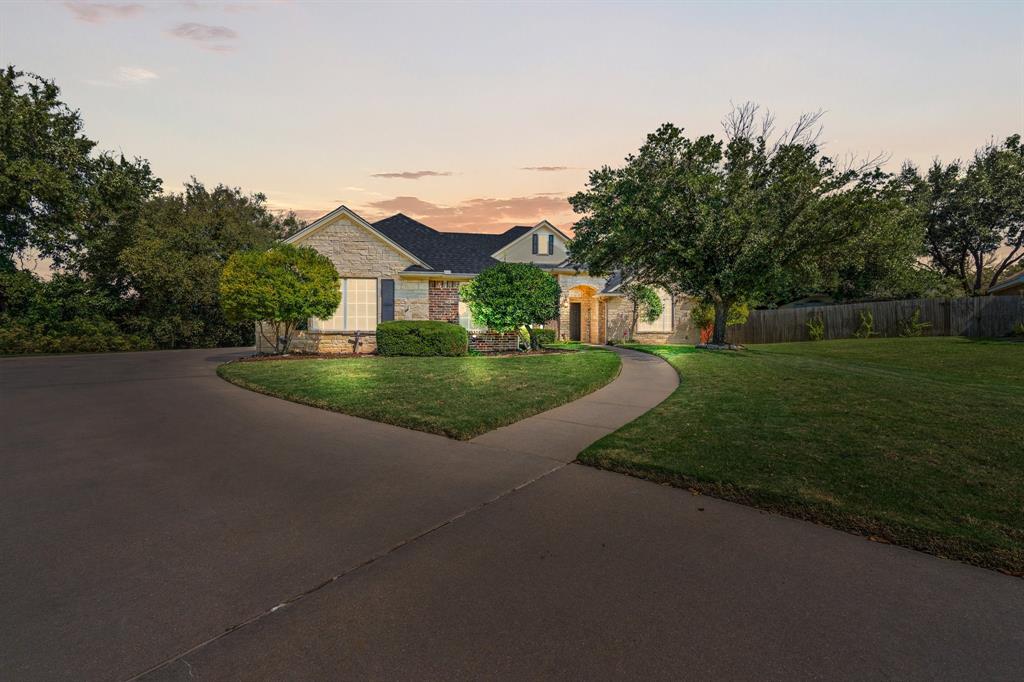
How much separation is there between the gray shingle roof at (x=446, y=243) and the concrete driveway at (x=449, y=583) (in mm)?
16656

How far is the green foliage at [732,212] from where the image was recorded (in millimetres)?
15062

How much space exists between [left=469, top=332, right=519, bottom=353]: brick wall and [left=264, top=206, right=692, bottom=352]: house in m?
0.04

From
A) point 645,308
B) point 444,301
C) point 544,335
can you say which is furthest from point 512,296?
point 645,308

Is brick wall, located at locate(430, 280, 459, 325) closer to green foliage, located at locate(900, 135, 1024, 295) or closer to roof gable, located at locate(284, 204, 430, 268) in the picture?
roof gable, located at locate(284, 204, 430, 268)

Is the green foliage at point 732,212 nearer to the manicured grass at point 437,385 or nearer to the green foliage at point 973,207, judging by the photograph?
the manicured grass at point 437,385

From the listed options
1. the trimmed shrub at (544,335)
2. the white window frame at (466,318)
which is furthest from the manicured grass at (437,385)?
the white window frame at (466,318)

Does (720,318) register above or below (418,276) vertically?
below

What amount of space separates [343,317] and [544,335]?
8.34 m

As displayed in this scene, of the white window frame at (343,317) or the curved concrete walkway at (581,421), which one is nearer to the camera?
the curved concrete walkway at (581,421)

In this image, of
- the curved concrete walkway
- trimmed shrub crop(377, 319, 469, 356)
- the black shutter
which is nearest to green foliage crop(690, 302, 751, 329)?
trimmed shrub crop(377, 319, 469, 356)

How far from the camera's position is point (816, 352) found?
1758 cm

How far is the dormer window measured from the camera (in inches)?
968

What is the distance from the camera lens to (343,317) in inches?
742

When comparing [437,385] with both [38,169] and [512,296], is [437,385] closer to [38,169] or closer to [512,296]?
[512,296]
